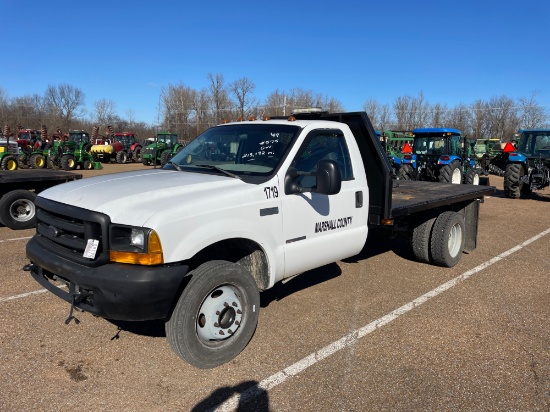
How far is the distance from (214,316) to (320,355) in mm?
1004

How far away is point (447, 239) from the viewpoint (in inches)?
243

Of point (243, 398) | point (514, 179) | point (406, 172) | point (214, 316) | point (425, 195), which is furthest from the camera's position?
point (406, 172)

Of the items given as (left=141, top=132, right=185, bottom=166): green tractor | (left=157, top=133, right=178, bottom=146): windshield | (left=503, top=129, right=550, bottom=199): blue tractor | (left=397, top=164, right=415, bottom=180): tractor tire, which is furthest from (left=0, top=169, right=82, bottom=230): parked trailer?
(left=157, top=133, right=178, bottom=146): windshield

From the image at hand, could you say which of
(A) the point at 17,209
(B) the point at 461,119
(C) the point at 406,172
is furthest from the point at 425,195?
(B) the point at 461,119

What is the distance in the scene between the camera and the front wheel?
10.6 ft

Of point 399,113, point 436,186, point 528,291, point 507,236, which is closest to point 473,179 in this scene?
point 507,236

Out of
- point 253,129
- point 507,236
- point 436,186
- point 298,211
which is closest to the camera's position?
point 298,211

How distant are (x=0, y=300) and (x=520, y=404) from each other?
5109mm

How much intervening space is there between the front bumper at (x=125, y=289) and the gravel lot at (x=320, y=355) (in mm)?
644

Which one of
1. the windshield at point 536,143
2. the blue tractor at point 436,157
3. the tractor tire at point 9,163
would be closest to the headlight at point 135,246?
the blue tractor at point 436,157

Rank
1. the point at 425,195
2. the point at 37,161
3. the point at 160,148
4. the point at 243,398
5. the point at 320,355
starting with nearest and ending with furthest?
the point at 243,398 < the point at 320,355 < the point at 425,195 < the point at 37,161 < the point at 160,148

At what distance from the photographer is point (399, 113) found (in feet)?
184

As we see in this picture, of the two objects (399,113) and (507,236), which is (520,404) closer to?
(507,236)

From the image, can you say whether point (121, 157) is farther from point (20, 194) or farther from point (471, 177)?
point (471, 177)
